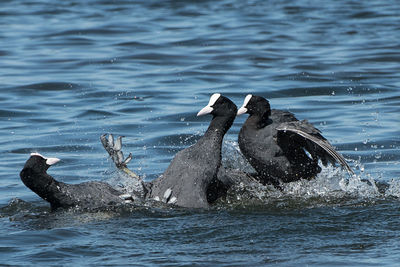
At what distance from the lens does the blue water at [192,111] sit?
6363mm

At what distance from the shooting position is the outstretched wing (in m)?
7.58

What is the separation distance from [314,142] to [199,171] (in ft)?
3.59

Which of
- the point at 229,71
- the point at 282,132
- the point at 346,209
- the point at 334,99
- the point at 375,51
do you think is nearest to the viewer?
the point at 346,209

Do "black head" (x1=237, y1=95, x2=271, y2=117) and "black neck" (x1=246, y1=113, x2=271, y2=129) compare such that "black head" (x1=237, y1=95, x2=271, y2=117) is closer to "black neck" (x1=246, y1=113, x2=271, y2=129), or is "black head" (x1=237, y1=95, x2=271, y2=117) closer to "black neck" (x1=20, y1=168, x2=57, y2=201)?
"black neck" (x1=246, y1=113, x2=271, y2=129)

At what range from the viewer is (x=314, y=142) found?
7738 mm

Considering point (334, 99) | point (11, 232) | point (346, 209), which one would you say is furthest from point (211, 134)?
point (334, 99)

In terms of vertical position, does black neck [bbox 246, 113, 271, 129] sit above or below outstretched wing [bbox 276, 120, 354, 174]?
above

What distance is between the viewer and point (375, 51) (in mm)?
16062

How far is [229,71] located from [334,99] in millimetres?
2452

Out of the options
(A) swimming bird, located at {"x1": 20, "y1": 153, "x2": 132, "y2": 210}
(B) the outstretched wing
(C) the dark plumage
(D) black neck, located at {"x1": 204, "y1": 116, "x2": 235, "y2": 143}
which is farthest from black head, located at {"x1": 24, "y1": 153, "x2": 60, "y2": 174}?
(B) the outstretched wing

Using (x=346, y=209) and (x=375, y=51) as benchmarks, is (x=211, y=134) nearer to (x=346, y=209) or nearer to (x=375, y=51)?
(x=346, y=209)

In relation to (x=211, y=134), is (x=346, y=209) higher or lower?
lower

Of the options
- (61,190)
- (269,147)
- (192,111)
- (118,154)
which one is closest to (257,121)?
(269,147)

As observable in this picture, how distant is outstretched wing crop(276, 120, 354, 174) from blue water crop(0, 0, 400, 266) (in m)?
0.21
